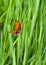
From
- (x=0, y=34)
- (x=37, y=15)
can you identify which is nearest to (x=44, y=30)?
(x=37, y=15)

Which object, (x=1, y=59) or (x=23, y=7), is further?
(x=23, y=7)

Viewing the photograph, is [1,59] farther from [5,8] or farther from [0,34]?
[5,8]

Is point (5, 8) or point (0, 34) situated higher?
point (5, 8)

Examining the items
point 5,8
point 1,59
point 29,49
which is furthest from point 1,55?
point 5,8

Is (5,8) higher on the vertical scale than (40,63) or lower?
higher

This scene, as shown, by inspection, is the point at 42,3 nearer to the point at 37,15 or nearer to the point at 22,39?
the point at 37,15

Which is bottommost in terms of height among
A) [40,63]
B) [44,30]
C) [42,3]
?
[40,63]
